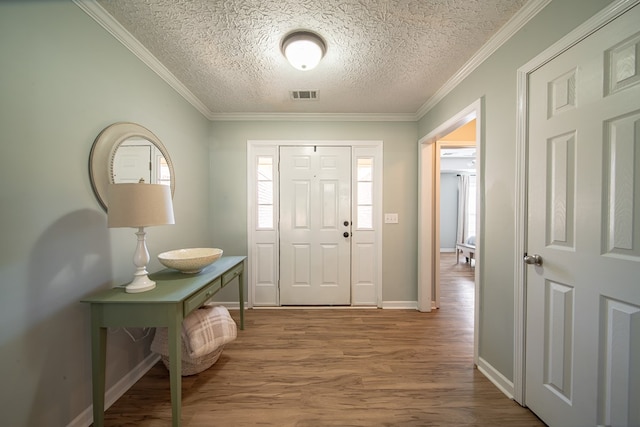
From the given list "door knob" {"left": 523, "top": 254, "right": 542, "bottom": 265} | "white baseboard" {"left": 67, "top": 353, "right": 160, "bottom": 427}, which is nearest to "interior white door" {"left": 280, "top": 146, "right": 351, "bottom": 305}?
"white baseboard" {"left": 67, "top": 353, "right": 160, "bottom": 427}

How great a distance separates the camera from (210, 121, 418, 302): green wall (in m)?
2.81

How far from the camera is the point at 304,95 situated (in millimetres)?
2348

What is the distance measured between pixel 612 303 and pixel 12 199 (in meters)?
2.73

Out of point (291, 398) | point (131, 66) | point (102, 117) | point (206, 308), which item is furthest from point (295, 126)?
point (291, 398)

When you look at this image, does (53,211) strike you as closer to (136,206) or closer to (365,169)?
(136,206)

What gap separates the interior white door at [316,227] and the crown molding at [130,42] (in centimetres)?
130

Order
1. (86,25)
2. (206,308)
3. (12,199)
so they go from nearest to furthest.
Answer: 1. (12,199)
2. (86,25)
3. (206,308)

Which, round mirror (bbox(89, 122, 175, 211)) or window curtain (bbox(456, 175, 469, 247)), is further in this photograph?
window curtain (bbox(456, 175, 469, 247))

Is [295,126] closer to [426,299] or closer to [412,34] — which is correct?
[412,34]

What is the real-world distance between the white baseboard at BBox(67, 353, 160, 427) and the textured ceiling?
95.4 inches

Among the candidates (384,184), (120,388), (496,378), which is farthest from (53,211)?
(496,378)

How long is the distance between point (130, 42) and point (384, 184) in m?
2.67

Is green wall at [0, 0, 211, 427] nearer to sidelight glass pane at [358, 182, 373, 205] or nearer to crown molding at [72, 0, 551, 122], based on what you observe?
crown molding at [72, 0, 551, 122]

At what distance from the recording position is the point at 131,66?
63.6 inches
